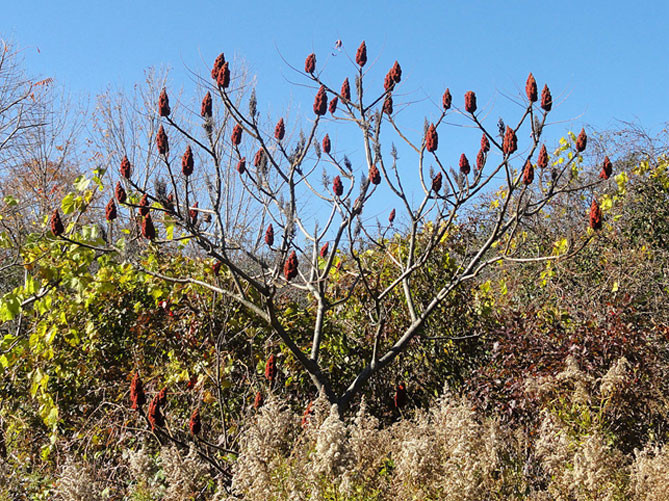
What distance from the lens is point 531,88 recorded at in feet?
11.4

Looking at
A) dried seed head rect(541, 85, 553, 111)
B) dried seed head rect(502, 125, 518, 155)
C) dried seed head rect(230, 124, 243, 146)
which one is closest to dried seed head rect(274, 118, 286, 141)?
dried seed head rect(230, 124, 243, 146)

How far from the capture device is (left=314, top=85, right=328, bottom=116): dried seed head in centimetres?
388

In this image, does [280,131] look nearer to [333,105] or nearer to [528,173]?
[333,105]

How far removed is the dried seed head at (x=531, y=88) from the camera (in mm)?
3475

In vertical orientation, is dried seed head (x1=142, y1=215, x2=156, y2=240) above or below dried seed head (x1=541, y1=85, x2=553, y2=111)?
below

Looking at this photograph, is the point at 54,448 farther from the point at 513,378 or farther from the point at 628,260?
the point at 628,260

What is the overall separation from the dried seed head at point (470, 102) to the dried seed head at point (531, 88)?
0.92 ft

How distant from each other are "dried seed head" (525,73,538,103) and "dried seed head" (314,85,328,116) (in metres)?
1.15

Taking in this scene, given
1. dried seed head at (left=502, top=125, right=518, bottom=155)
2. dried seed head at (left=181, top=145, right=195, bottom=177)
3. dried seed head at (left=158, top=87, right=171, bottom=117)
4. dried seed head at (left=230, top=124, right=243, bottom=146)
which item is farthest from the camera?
dried seed head at (left=230, top=124, right=243, bottom=146)

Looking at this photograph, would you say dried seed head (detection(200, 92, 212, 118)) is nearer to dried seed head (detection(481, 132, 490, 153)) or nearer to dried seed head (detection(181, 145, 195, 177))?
dried seed head (detection(181, 145, 195, 177))

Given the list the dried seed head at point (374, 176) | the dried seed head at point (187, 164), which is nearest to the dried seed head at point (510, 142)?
the dried seed head at point (374, 176)

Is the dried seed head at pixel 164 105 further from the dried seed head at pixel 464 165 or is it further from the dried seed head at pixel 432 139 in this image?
the dried seed head at pixel 464 165

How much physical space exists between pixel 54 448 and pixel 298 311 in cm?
189

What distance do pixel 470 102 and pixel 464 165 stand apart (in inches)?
13.8
